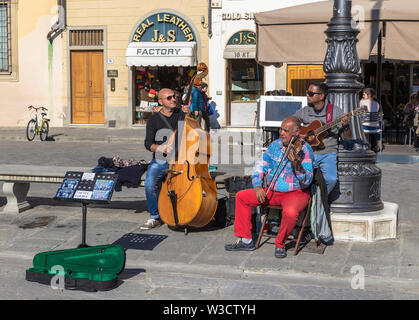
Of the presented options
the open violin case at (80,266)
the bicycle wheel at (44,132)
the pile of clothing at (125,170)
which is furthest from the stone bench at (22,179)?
the bicycle wheel at (44,132)

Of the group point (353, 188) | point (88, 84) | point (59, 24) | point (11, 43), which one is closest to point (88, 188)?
point (353, 188)

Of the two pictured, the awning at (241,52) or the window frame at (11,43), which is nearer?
the awning at (241,52)

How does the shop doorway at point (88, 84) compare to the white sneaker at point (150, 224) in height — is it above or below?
above

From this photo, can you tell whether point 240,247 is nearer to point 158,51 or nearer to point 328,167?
point 328,167

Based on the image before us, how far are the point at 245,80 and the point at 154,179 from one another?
13757mm

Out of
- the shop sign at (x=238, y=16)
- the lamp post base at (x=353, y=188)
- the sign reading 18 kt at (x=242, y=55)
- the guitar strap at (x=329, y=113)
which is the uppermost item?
the shop sign at (x=238, y=16)

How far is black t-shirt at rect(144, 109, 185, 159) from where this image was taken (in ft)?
24.1

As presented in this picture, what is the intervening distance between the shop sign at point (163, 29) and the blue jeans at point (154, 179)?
1377cm

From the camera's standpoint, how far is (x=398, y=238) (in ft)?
22.4

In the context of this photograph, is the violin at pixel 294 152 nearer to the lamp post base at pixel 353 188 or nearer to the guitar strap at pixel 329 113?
the guitar strap at pixel 329 113

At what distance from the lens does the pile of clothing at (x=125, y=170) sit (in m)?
7.51

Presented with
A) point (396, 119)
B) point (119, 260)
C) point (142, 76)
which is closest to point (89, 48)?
point (142, 76)

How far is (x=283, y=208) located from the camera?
6.16 meters
